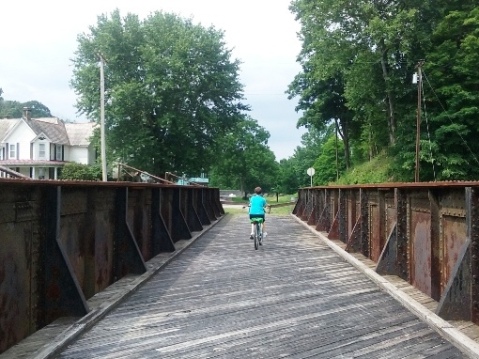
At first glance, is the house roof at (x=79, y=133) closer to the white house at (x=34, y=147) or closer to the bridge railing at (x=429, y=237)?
the white house at (x=34, y=147)

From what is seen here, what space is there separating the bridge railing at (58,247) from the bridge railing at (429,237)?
163 inches

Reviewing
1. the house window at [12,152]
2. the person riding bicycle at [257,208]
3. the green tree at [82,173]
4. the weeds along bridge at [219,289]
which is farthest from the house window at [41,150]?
the weeds along bridge at [219,289]

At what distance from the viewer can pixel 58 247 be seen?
5.95 meters

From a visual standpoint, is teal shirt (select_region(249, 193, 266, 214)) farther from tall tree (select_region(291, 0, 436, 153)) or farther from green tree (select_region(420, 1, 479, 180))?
tall tree (select_region(291, 0, 436, 153))

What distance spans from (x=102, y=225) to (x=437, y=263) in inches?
187

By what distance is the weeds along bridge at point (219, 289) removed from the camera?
523 cm

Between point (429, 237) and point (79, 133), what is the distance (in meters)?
65.7

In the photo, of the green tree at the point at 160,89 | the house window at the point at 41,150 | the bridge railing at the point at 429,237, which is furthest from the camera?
the house window at the point at 41,150

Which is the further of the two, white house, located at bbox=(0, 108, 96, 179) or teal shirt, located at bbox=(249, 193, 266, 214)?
white house, located at bbox=(0, 108, 96, 179)

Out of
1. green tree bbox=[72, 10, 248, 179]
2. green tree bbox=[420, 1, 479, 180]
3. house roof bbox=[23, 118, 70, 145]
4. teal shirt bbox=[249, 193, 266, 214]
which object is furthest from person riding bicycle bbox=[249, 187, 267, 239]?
house roof bbox=[23, 118, 70, 145]

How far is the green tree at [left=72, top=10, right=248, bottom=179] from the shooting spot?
134 ft

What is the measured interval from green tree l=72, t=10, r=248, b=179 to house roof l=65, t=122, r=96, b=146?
2339 centimetres

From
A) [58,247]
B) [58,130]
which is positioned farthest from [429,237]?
[58,130]

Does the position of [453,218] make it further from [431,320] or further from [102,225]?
[102,225]
